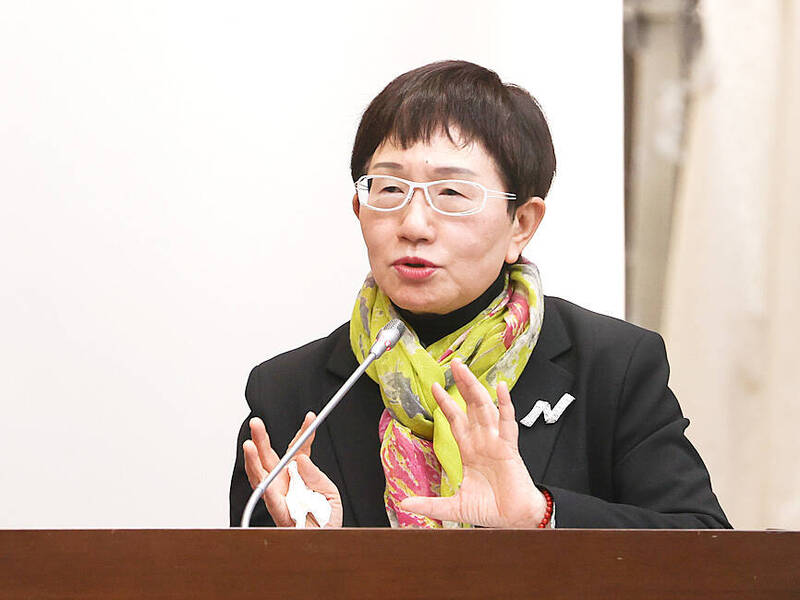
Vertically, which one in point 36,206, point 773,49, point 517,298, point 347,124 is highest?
point 773,49

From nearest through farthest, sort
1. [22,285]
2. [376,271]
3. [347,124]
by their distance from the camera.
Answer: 1. [376,271]
2. [22,285]
3. [347,124]

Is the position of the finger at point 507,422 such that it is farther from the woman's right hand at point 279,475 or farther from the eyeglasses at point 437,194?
the eyeglasses at point 437,194

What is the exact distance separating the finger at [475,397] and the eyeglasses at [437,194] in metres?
0.32

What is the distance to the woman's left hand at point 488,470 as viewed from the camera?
1102 mm

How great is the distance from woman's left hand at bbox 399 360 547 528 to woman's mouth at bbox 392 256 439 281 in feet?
0.91

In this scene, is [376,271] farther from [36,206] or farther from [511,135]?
[36,206]

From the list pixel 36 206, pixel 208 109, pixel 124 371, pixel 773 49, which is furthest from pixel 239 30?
pixel 773 49

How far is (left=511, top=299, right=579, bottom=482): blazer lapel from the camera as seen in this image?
1.41 m

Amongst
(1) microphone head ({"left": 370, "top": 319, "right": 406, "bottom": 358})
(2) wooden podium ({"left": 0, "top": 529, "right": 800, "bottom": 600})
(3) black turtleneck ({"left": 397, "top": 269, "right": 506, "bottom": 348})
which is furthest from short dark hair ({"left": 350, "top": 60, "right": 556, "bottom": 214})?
(2) wooden podium ({"left": 0, "top": 529, "right": 800, "bottom": 600})

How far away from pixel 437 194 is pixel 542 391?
0.99 feet

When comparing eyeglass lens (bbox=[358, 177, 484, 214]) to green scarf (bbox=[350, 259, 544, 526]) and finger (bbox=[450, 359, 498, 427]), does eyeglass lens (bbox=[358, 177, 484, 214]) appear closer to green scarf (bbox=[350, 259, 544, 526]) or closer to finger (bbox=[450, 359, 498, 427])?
green scarf (bbox=[350, 259, 544, 526])

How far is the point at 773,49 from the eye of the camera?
7.45 feet

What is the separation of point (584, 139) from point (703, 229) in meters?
0.31

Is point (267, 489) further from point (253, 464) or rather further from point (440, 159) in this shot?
point (440, 159)
